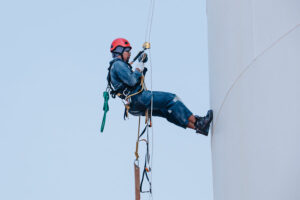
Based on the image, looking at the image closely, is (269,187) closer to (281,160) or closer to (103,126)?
(281,160)

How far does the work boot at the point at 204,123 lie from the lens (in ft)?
30.6

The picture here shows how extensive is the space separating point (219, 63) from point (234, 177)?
65.9 inches

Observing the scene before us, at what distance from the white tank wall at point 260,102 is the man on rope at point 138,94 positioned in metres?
1.68

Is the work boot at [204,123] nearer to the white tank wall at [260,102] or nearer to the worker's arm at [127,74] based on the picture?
the white tank wall at [260,102]

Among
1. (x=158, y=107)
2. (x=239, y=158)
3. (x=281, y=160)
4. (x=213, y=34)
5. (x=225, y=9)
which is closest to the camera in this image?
(x=281, y=160)

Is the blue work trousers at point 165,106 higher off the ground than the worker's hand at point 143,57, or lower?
lower

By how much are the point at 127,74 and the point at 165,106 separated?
31.8 inches

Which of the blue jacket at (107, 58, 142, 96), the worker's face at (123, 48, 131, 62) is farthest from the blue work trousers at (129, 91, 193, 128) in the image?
the worker's face at (123, 48, 131, 62)

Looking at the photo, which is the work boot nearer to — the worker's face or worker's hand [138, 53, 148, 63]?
worker's hand [138, 53, 148, 63]

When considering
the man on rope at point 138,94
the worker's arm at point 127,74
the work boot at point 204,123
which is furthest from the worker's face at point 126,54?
the work boot at point 204,123

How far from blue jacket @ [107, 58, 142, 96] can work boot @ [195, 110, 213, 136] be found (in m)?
1.37

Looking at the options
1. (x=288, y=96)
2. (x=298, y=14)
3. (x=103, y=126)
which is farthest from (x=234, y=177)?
(x=103, y=126)

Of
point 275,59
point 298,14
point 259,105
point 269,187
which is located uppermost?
point 298,14

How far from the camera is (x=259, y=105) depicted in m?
7.31
